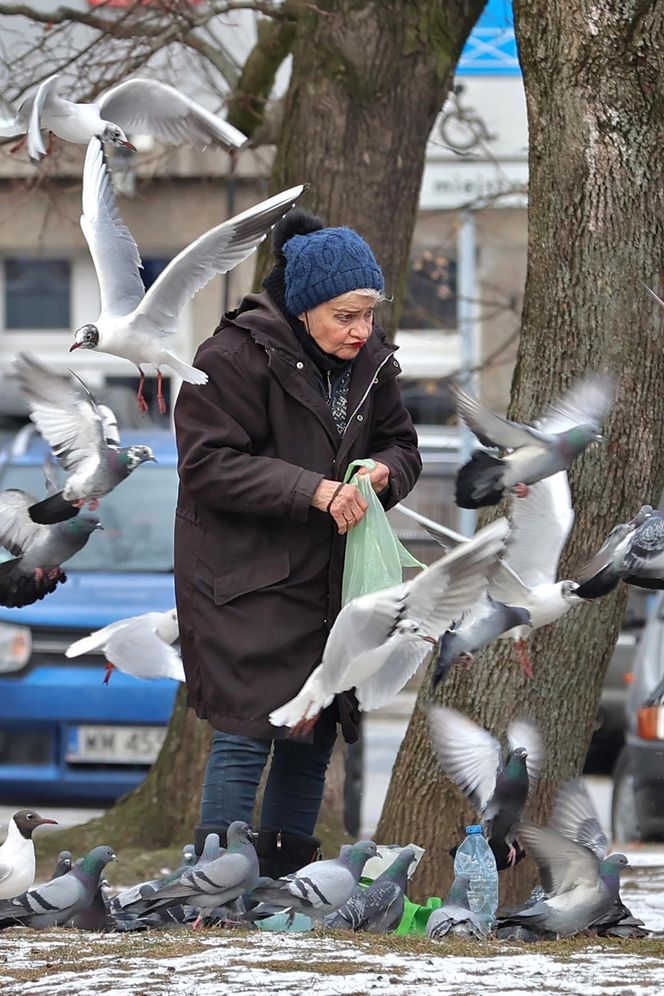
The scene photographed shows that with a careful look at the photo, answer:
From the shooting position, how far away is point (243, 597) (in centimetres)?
466

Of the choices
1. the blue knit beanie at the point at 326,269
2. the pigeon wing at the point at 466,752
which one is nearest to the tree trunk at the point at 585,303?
the pigeon wing at the point at 466,752

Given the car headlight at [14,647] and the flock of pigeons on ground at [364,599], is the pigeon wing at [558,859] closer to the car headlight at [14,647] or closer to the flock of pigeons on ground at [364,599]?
the flock of pigeons on ground at [364,599]

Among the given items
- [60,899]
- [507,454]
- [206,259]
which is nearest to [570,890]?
[507,454]

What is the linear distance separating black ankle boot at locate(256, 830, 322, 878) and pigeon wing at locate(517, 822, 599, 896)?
0.58 meters

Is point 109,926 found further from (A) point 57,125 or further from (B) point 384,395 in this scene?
(A) point 57,125

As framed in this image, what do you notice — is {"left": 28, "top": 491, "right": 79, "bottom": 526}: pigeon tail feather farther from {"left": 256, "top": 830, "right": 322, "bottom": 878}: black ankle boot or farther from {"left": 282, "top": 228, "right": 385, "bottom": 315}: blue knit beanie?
{"left": 256, "top": 830, "right": 322, "bottom": 878}: black ankle boot

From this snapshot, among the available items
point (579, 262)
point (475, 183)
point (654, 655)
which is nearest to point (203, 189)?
point (475, 183)

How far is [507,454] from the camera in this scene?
15.7 ft

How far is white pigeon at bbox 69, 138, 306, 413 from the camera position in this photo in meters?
4.97

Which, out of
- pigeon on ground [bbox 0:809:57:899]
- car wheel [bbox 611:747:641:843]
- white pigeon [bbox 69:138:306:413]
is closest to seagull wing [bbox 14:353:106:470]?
white pigeon [bbox 69:138:306:413]

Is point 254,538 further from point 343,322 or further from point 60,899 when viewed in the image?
point 60,899

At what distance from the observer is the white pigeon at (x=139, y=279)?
4.97 metres

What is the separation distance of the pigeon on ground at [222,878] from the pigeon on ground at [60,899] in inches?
7.3

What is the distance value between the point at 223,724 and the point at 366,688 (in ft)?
1.20
